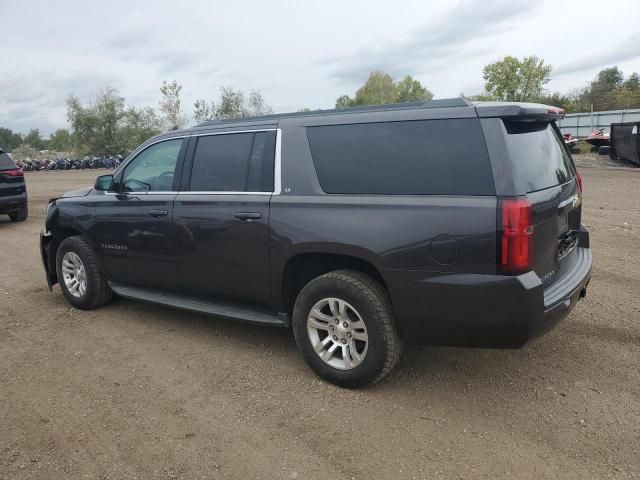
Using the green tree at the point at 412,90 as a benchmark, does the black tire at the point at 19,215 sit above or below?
below

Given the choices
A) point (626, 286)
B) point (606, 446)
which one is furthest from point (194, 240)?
point (626, 286)

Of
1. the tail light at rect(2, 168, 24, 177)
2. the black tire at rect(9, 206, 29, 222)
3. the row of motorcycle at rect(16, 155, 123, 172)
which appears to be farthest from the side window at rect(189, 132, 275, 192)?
the row of motorcycle at rect(16, 155, 123, 172)

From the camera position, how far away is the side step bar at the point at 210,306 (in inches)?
154

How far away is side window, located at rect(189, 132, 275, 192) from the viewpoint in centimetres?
390

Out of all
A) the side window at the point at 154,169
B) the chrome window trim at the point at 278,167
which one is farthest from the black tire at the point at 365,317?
the side window at the point at 154,169

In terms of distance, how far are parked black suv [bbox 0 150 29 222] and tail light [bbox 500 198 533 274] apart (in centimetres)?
1098

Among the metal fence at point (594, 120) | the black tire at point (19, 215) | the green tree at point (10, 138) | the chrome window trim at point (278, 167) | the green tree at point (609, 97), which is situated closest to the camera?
the chrome window trim at point (278, 167)

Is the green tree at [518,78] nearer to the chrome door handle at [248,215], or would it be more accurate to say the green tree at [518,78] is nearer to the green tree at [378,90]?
the green tree at [378,90]

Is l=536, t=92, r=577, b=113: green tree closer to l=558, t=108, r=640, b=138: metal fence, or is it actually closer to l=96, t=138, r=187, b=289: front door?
l=558, t=108, r=640, b=138: metal fence

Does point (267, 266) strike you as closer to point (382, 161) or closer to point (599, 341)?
point (382, 161)

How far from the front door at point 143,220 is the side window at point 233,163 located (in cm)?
27

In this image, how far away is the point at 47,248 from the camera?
5586 mm

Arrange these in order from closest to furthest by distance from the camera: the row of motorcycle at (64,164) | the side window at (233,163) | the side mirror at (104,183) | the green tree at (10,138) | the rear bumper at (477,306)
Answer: the rear bumper at (477,306), the side window at (233,163), the side mirror at (104,183), the row of motorcycle at (64,164), the green tree at (10,138)

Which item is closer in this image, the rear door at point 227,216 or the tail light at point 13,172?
the rear door at point 227,216
